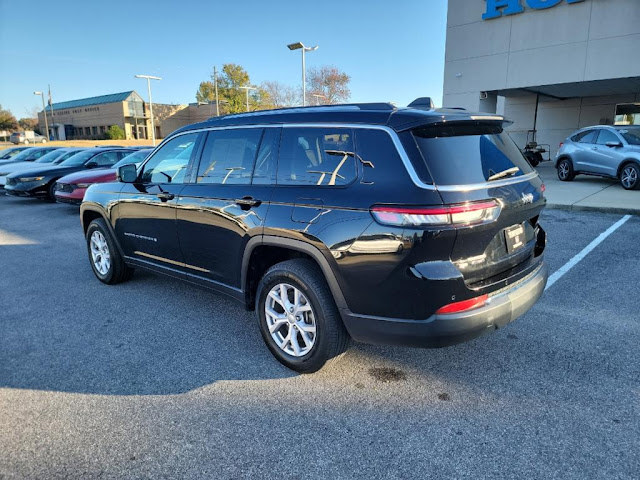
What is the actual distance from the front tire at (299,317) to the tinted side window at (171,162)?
1.54m

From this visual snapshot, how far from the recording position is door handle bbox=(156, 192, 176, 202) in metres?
4.19

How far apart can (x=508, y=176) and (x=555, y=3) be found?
17.2m

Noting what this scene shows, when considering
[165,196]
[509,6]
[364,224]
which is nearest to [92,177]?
[165,196]

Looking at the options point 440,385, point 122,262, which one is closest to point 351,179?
point 440,385

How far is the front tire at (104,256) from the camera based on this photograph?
5.18 metres

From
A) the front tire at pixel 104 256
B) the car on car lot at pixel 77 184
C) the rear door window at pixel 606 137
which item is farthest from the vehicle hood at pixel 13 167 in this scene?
the rear door window at pixel 606 137

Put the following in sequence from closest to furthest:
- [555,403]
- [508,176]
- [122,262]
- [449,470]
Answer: [449,470]
[555,403]
[508,176]
[122,262]

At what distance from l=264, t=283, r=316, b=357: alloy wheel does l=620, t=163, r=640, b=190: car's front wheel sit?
11401 millimetres

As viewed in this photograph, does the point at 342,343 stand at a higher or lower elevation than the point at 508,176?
lower

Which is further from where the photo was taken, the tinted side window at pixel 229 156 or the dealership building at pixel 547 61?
the dealership building at pixel 547 61

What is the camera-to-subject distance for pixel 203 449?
2.51 meters

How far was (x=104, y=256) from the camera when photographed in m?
5.41

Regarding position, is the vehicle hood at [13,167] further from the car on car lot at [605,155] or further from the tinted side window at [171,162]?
the car on car lot at [605,155]

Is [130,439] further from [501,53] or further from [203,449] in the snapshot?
[501,53]
